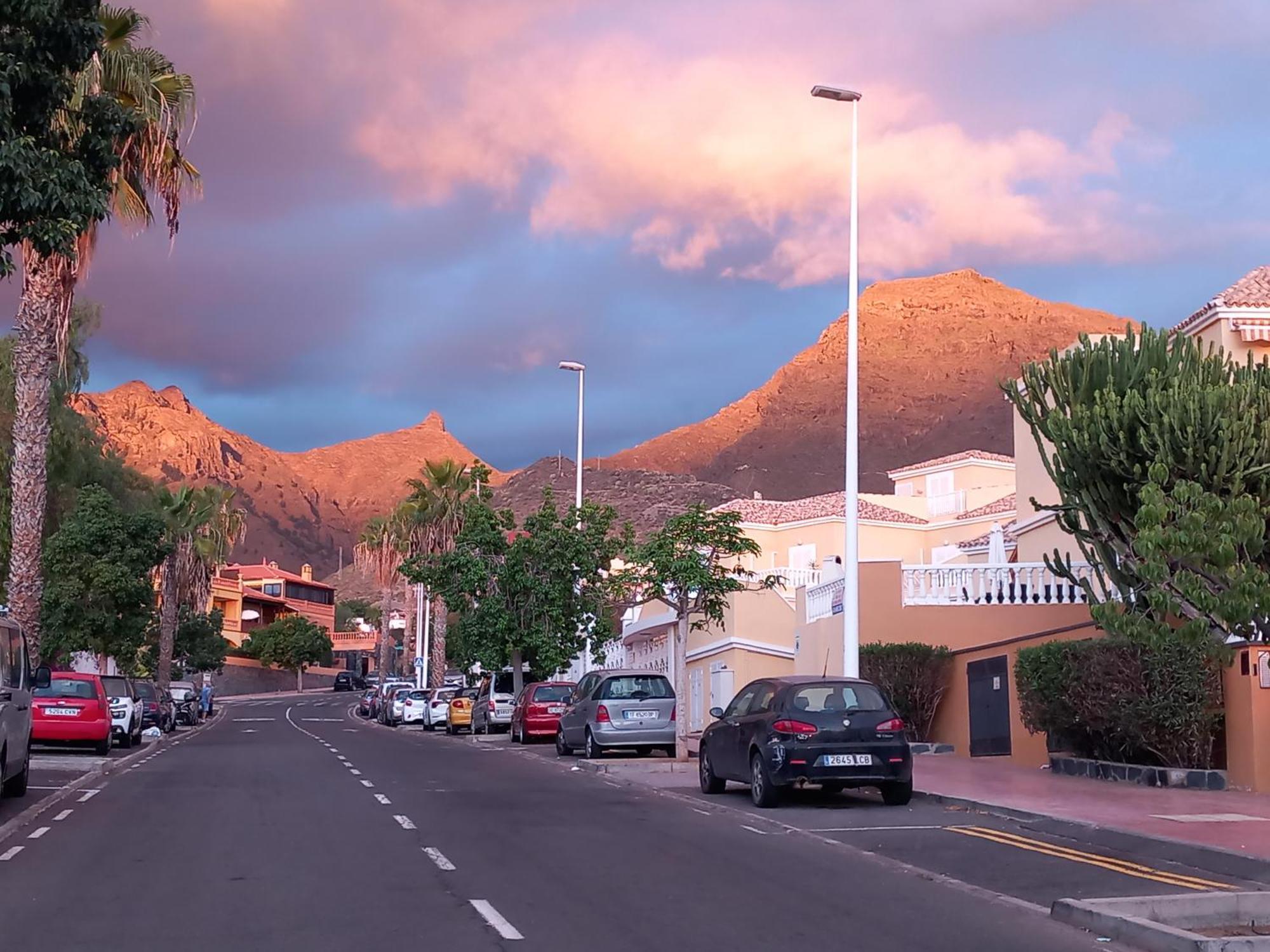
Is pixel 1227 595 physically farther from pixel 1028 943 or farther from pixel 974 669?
pixel 1028 943

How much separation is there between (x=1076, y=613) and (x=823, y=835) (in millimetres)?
12194

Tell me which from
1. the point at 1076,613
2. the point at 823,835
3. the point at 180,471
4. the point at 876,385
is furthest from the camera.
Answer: the point at 180,471

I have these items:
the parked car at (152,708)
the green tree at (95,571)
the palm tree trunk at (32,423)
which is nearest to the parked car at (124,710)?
the parked car at (152,708)

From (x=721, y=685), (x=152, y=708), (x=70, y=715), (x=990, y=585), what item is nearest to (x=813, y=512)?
(x=721, y=685)

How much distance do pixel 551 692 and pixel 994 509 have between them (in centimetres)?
1917

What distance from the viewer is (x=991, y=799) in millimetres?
16656

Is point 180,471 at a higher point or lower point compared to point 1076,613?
higher

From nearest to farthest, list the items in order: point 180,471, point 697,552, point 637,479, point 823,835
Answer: point 823,835 → point 697,552 → point 637,479 → point 180,471

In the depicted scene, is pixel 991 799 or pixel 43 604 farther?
pixel 43 604

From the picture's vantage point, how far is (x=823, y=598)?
1223 inches

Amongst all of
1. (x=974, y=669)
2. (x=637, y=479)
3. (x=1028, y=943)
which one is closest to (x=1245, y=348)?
(x=974, y=669)

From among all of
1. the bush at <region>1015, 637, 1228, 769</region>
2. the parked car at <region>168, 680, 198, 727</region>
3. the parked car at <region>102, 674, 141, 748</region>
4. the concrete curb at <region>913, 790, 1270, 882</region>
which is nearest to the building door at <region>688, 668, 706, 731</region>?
the parked car at <region>102, 674, 141, 748</region>

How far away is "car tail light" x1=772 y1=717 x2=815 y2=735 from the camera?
55.5ft

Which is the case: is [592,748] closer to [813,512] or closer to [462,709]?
[462,709]
